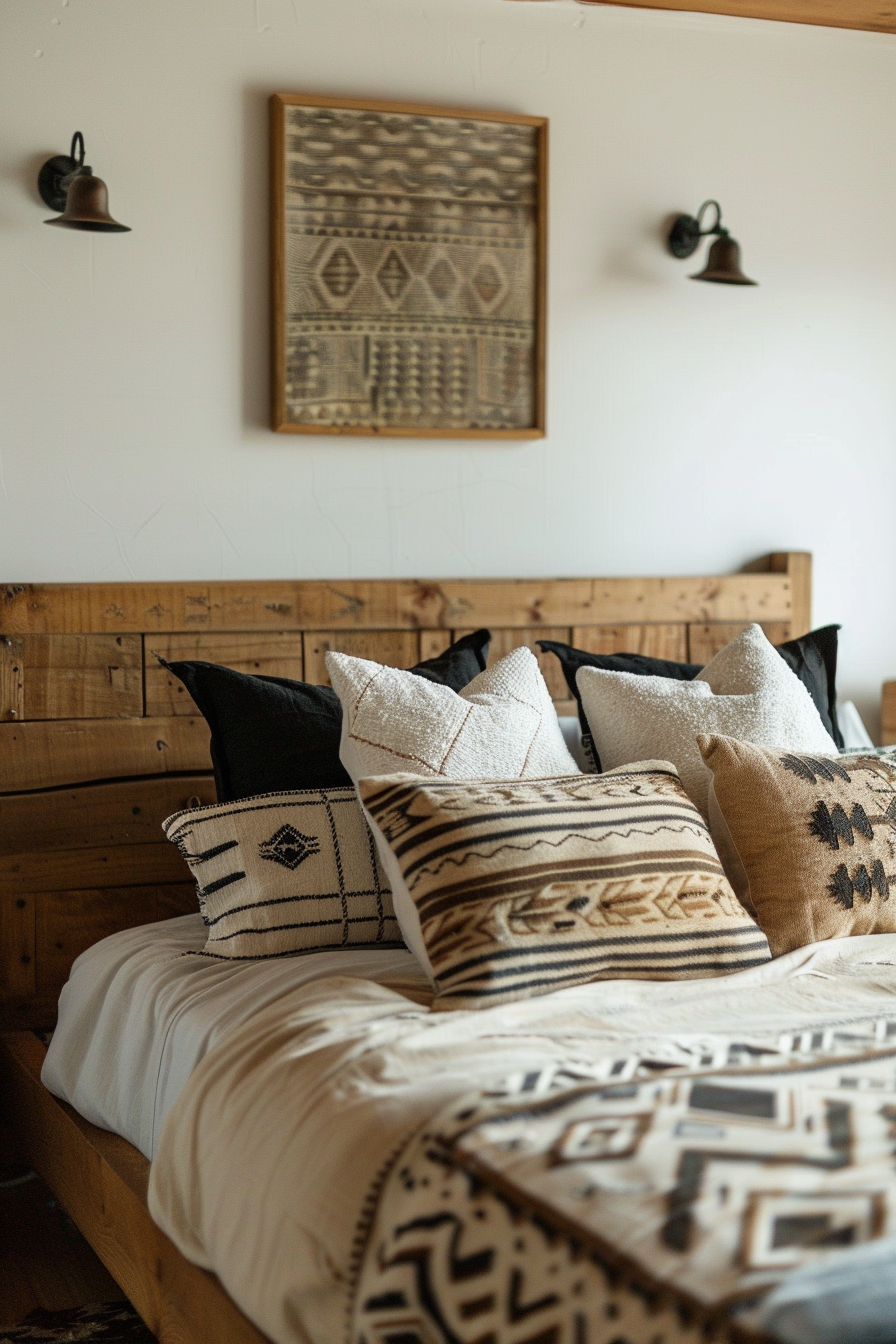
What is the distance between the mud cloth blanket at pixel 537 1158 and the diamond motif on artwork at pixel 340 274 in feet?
4.77

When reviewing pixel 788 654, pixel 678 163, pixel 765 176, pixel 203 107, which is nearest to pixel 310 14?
pixel 203 107

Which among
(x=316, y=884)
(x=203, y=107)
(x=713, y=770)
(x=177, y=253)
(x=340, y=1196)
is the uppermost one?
(x=203, y=107)

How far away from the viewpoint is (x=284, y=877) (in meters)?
1.87

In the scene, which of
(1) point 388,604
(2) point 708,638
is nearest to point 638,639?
(2) point 708,638

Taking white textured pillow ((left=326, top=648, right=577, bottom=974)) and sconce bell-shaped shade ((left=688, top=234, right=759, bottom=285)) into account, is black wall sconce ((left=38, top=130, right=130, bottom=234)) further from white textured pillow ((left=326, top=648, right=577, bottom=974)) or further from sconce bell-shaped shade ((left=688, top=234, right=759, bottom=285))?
sconce bell-shaped shade ((left=688, top=234, right=759, bottom=285))

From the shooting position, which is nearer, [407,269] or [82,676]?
[82,676]

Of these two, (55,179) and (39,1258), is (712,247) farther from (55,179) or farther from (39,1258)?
(39,1258)

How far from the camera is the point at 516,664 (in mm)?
2107

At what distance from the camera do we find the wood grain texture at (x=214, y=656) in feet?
7.88

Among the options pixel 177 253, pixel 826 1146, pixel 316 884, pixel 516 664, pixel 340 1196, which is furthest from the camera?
pixel 177 253

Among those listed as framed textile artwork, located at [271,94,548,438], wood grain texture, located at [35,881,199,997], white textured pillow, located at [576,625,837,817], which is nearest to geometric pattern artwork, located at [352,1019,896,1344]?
white textured pillow, located at [576,625,837,817]

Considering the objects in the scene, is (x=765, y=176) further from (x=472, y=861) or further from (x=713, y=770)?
(x=472, y=861)

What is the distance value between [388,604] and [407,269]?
67cm

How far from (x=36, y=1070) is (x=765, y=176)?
2349mm
